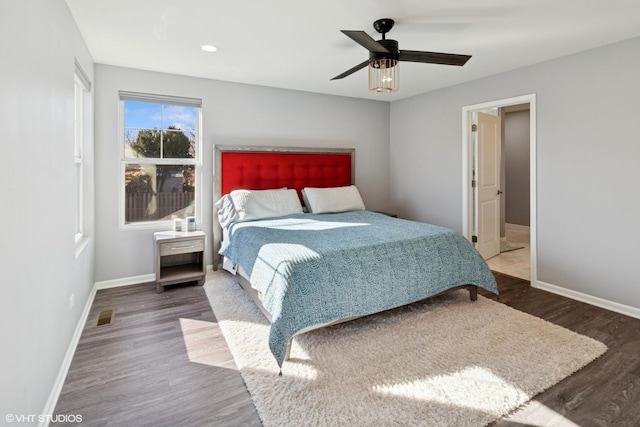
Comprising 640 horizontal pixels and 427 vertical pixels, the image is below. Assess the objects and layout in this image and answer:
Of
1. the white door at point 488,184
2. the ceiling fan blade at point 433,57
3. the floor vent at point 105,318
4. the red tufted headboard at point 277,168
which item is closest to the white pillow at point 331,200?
the red tufted headboard at point 277,168

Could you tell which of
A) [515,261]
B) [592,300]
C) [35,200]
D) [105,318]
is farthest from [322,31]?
[515,261]

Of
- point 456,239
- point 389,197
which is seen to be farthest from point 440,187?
point 456,239

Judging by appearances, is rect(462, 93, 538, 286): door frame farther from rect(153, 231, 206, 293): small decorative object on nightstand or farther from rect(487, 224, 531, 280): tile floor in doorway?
rect(153, 231, 206, 293): small decorative object on nightstand

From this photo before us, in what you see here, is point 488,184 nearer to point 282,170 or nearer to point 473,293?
point 473,293

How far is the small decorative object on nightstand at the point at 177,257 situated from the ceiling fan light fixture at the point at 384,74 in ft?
7.94

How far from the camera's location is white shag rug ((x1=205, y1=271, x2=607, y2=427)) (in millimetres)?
1803

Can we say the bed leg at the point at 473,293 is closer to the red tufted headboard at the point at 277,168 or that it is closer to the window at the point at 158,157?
the red tufted headboard at the point at 277,168

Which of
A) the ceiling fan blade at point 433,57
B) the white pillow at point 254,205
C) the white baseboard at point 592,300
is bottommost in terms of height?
the white baseboard at point 592,300

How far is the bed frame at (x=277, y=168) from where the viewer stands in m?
4.18

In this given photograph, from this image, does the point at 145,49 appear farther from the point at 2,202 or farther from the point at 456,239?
the point at 456,239

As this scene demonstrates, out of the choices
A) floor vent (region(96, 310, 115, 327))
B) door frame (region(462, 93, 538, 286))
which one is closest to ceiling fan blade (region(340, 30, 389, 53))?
door frame (region(462, 93, 538, 286))

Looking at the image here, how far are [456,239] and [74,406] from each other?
117 inches

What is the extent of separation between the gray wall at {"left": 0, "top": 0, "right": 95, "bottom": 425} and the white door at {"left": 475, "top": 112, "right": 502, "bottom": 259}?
174 inches

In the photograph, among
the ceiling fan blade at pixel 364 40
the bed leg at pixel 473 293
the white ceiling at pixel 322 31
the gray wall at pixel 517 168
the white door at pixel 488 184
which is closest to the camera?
the ceiling fan blade at pixel 364 40
